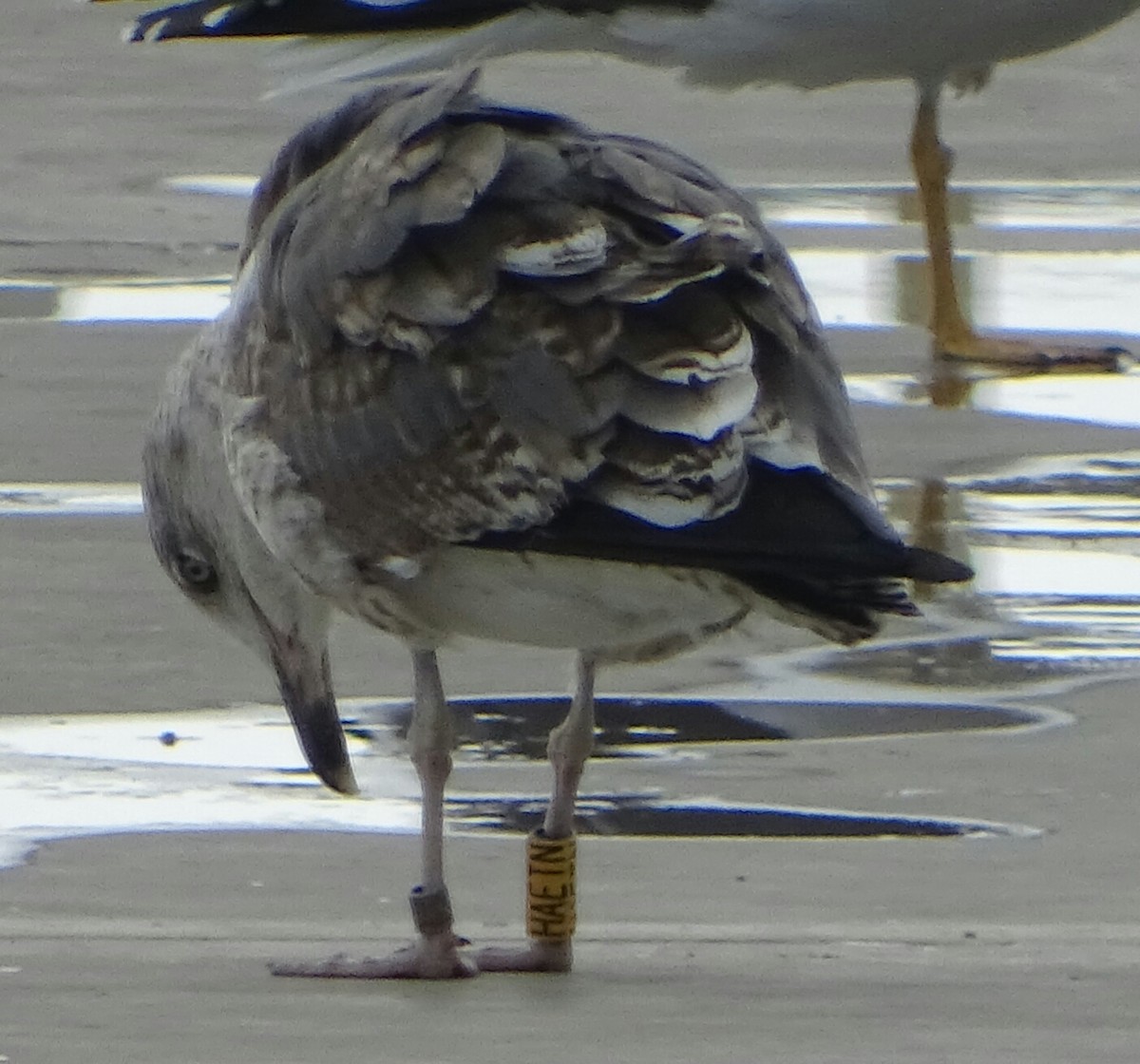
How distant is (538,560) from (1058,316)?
588cm

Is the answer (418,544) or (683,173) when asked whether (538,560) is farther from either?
(683,173)

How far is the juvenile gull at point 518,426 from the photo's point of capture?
175 inches

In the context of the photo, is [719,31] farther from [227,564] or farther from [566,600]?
[566,600]

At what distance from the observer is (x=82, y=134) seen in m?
13.5

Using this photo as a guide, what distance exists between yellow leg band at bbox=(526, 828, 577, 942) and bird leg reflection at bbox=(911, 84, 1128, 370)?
15.4 ft

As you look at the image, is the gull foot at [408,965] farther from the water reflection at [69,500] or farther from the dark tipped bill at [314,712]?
the water reflection at [69,500]

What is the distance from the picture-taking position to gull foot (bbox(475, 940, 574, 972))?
16.1 ft

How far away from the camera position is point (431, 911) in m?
4.91

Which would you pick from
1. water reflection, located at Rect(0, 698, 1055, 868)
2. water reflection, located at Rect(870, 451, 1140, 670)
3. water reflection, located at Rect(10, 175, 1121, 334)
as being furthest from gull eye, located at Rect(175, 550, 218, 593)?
water reflection, located at Rect(10, 175, 1121, 334)

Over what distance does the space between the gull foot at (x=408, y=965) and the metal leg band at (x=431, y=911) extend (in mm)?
15

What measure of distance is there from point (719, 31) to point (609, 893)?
5.52 m

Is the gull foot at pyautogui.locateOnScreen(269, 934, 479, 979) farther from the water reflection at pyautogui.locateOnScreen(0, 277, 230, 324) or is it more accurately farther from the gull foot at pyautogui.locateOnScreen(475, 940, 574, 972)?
the water reflection at pyautogui.locateOnScreen(0, 277, 230, 324)

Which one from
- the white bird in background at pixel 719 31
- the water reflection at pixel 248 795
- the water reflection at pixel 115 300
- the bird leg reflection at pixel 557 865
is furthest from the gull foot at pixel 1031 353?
the bird leg reflection at pixel 557 865

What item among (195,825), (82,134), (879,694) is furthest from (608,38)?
(195,825)
